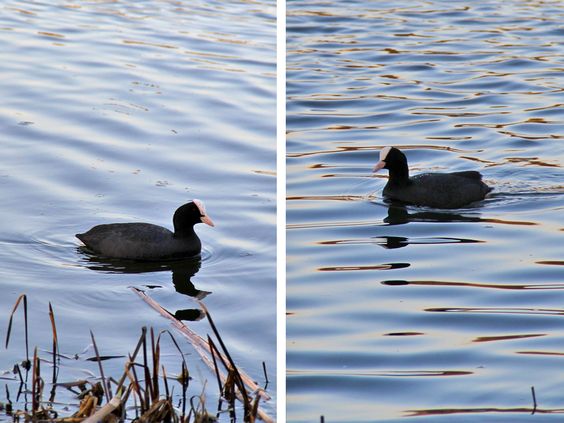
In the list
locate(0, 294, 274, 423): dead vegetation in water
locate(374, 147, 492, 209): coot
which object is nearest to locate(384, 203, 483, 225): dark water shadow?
locate(374, 147, 492, 209): coot

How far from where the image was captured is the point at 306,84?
518 inches

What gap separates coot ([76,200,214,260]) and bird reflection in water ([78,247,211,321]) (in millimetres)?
47

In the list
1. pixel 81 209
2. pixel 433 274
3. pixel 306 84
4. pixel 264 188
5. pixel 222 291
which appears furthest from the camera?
pixel 306 84

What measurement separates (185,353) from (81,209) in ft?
11.1

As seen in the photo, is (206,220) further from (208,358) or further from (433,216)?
(208,358)

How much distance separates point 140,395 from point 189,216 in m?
4.11

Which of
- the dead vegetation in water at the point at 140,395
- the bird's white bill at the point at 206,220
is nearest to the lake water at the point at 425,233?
the dead vegetation in water at the point at 140,395

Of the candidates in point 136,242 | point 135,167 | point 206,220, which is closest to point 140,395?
point 136,242

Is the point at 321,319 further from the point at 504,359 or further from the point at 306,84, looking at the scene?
the point at 306,84

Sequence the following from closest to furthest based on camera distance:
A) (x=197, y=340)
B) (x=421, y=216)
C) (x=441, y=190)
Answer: (x=197, y=340), (x=421, y=216), (x=441, y=190)

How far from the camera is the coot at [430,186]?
8.84 m

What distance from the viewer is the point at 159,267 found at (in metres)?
8.28

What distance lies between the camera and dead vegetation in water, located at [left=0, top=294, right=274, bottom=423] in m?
4.57

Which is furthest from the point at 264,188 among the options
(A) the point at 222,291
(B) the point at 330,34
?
(B) the point at 330,34
